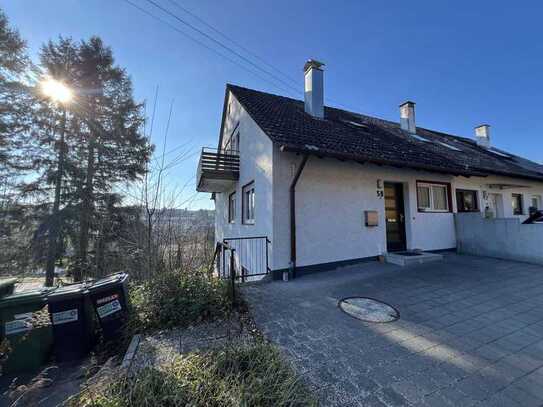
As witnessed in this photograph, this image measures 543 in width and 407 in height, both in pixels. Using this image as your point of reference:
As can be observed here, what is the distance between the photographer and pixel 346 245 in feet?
19.6

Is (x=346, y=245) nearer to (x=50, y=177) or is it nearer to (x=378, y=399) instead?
(x=378, y=399)

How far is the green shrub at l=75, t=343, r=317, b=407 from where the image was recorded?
1.69 meters

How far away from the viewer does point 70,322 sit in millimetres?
2984

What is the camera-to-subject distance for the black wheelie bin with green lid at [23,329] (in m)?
2.79

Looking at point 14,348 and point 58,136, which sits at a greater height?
point 58,136

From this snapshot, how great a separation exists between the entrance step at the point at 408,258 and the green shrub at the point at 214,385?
521cm

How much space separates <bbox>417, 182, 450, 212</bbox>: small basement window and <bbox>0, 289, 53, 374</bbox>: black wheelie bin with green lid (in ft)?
30.1

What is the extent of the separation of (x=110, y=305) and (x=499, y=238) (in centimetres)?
1002

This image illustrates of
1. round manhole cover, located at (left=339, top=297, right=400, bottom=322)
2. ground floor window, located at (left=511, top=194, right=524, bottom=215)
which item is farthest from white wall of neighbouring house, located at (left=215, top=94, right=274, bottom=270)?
Result: ground floor window, located at (left=511, top=194, right=524, bottom=215)

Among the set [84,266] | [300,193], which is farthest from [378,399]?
[84,266]

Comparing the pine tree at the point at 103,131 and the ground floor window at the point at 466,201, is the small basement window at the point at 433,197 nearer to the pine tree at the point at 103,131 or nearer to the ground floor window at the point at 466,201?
the ground floor window at the point at 466,201

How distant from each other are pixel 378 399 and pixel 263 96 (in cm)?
951

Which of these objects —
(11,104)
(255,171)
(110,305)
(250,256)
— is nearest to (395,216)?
(255,171)

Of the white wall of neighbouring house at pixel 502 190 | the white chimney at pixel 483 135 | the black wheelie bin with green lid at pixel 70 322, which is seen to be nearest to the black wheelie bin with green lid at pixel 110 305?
the black wheelie bin with green lid at pixel 70 322
